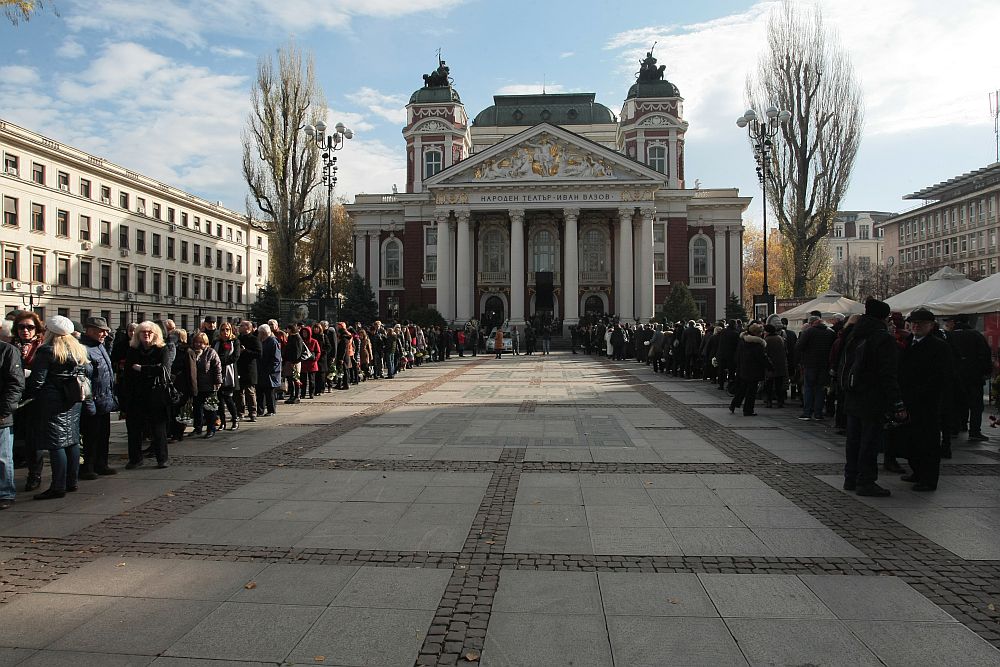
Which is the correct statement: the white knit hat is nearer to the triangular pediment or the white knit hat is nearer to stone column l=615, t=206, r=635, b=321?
the triangular pediment

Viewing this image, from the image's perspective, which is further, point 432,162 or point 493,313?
point 432,162

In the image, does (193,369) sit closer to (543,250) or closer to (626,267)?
(626,267)

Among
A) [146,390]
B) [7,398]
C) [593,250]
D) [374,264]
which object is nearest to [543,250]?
[593,250]

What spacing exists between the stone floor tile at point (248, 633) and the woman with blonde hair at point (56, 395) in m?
3.86

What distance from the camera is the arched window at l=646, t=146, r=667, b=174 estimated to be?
63.3 metres

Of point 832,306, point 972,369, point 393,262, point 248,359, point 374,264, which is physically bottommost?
point 972,369

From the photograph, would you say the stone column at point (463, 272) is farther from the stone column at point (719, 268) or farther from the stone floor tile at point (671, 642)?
the stone floor tile at point (671, 642)

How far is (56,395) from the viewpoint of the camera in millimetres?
7266

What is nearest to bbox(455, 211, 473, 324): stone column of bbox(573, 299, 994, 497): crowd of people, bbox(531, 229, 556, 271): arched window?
bbox(531, 229, 556, 271): arched window

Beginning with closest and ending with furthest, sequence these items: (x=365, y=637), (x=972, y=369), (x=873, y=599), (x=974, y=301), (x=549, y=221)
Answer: (x=365, y=637) → (x=873, y=599) → (x=972, y=369) → (x=974, y=301) → (x=549, y=221)

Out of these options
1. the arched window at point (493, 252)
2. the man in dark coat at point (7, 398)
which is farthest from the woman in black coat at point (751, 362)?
the arched window at point (493, 252)

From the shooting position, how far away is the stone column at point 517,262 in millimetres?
53381

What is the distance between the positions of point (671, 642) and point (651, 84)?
66.3 meters

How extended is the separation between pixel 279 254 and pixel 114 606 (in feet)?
143
